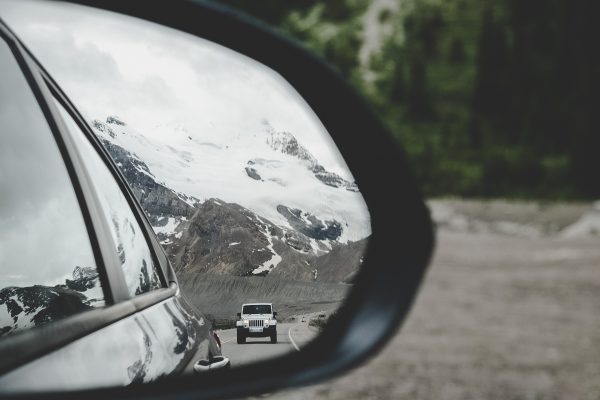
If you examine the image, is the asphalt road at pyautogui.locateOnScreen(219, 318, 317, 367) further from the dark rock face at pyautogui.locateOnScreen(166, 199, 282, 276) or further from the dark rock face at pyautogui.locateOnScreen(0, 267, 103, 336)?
the dark rock face at pyautogui.locateOnScreen(0, 267, 103, 336)

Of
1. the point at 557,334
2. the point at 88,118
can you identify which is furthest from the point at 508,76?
the point at 88,118

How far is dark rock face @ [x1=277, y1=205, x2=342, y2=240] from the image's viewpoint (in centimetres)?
151

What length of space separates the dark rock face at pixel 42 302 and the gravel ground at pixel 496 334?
Result: 1.64ft

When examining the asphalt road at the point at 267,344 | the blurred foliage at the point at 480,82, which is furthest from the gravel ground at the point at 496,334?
the blurred foliage at the point at 480,82

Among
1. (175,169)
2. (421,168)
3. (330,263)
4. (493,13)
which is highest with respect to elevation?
Answer: (493,13)

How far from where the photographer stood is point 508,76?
33.0 meters

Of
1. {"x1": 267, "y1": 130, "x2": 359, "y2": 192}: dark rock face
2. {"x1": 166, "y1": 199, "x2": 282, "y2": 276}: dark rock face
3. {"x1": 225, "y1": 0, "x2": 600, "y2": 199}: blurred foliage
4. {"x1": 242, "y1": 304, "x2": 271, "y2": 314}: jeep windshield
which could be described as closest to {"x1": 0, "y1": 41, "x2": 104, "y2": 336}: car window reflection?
{"x1": 166, "y1": 199, "x2": 282, "y2": 276}: dark rock face

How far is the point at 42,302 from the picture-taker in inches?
59.4

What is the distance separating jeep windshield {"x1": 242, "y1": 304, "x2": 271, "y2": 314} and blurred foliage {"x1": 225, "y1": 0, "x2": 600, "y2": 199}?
2943 cm

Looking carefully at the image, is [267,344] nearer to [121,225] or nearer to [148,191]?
[148,191]

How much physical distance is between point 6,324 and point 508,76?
110ft

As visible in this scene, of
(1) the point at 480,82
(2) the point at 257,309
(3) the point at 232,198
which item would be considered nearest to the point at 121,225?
(3) the point at 232,198

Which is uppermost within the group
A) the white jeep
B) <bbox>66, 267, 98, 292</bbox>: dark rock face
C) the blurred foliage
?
the blurred foliage

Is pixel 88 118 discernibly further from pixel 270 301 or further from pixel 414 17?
pixel 414 17
